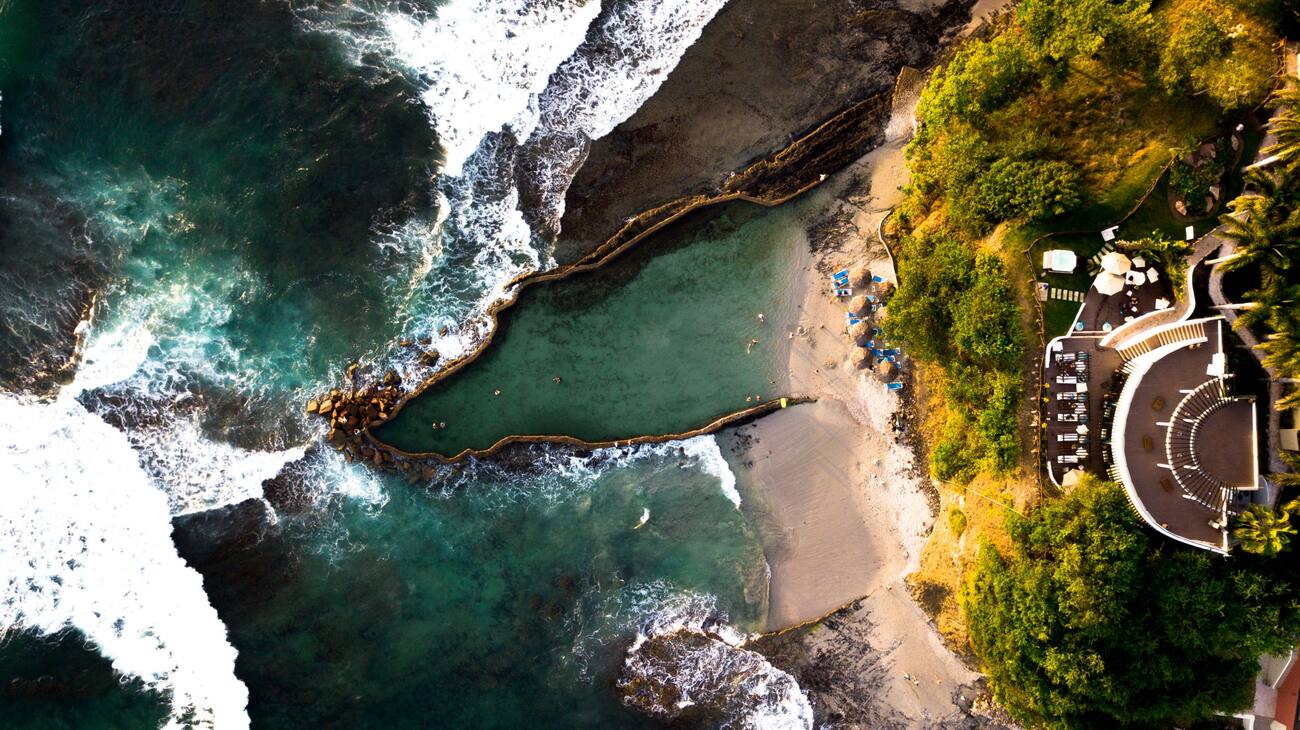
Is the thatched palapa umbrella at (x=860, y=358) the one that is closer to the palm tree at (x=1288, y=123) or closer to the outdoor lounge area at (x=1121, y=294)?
the outdoor lounge area at (x=1121, y=294)

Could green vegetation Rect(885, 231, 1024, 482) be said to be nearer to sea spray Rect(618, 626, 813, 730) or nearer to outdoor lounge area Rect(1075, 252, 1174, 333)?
outdoor lounge area Rect(1075, 252, 1174, 333)

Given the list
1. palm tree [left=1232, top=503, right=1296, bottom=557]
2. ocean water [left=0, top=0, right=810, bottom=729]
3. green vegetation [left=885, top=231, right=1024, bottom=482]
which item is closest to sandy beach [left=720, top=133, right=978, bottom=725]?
green vegetation [left=885, top=231, right=1024, bottom=482]

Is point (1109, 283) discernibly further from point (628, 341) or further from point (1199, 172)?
point (628, 341)

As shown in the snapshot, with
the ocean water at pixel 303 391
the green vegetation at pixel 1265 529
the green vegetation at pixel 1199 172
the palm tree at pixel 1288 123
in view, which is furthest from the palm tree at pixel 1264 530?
the ocean water at pixel 303 391

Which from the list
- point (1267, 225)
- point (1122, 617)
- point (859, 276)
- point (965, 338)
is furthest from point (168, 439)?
point (1267, 225)

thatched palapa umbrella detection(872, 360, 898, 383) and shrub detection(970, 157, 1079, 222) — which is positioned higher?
shrub detection(970, 157, 1079, 222)

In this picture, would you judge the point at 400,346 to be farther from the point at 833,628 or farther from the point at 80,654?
the point at 833,628
